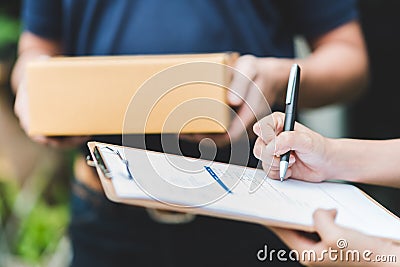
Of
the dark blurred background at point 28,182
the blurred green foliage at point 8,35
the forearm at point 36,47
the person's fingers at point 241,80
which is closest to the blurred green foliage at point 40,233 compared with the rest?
the dark blurred background at point 28,182

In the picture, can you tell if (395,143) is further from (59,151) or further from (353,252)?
(59,151)

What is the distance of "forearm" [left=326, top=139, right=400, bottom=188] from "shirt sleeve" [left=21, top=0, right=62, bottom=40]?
378 mm

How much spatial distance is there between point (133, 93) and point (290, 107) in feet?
0.48

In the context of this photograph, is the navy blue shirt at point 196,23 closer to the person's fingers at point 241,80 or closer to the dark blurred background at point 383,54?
the person's fingers at point 241,80

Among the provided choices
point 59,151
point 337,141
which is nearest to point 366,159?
point 337,141

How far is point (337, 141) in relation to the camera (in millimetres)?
451

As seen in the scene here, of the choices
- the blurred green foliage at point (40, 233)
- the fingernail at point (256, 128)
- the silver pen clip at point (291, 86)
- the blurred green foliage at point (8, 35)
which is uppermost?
the silver pen clip at point (291, 86)

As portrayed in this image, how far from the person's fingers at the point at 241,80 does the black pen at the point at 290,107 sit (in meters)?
0.06

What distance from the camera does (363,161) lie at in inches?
17.6

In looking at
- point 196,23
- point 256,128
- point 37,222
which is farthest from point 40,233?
point 256,128

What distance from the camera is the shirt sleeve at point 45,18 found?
0.68m

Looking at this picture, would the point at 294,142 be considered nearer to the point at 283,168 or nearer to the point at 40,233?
the point at 283,168

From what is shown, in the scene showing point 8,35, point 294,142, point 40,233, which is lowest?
point 40,233

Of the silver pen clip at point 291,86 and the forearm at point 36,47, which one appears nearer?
the silver pen clip at point 291,86
